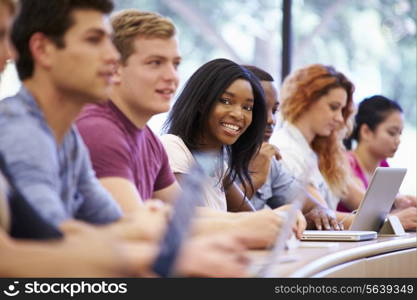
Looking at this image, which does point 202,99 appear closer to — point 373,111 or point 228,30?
point 373,111

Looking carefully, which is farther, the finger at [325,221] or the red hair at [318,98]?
the red hair at [318,98]

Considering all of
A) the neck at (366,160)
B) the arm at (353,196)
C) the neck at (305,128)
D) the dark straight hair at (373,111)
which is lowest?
the arm at (353,196)

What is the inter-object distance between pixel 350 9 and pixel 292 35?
2.61 feet

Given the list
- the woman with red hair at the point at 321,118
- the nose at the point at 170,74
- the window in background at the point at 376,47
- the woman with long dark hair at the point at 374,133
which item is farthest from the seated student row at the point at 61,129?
the window in background at the point at 376,47

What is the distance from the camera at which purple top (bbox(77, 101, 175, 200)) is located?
1936 millimetres

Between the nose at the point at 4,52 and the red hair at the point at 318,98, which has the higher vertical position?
the red hair at the point at 318,98

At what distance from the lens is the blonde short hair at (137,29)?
206 centimetres

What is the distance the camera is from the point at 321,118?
418 cm

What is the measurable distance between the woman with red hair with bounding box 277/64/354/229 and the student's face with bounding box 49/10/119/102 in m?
2.58

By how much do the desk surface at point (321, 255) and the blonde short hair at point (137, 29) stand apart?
1.77 ft

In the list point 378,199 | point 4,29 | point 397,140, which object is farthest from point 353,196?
point 4,29

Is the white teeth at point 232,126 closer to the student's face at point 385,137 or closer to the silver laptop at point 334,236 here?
the silver laptop at point 334,236

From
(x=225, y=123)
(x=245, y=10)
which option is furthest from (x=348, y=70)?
(x=225, y=123)

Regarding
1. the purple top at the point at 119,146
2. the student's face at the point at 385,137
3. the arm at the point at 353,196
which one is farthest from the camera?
the student's face at the point at 385,137
